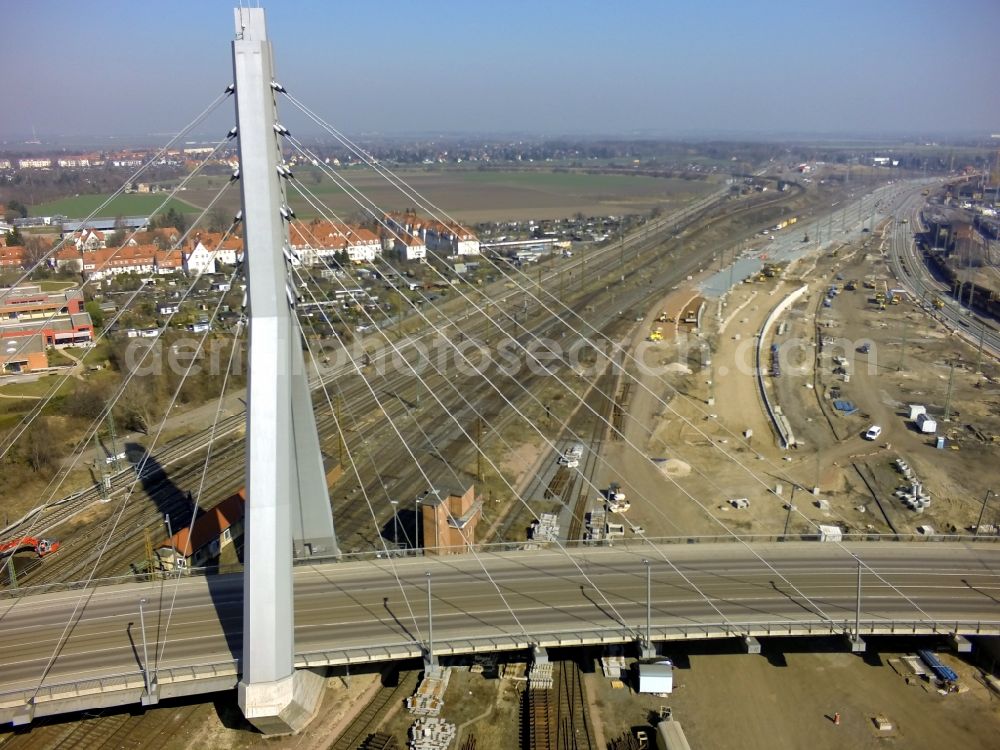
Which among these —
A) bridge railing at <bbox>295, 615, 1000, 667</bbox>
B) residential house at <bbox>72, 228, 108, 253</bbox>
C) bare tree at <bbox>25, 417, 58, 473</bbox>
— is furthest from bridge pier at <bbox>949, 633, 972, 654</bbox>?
residential house at <bbox>72, 228, 108, 253</bbox>

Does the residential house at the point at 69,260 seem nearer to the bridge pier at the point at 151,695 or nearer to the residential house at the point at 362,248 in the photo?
the residential house at the point at 362,248

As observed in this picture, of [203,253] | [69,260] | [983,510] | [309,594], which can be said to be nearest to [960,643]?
[983,510]

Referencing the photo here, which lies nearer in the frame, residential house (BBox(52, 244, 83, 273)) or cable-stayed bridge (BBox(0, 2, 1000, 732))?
cable-stayed bridge (BBox(0, 2, 1000, 732))

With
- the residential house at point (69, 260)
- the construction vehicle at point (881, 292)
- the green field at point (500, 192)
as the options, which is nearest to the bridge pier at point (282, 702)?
the construction vehicle at point (881, 292)

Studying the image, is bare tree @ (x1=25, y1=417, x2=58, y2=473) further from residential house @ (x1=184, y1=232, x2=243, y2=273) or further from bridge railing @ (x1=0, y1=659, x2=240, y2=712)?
residential house @ (x1=184, y1=232, x2=243, y2=273)

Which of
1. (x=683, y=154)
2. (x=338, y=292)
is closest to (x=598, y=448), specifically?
(x=338, y=292)

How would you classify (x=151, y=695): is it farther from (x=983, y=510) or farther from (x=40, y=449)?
(x=983, y=510)

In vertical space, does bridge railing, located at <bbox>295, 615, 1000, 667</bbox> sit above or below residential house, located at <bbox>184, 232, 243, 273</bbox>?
below
